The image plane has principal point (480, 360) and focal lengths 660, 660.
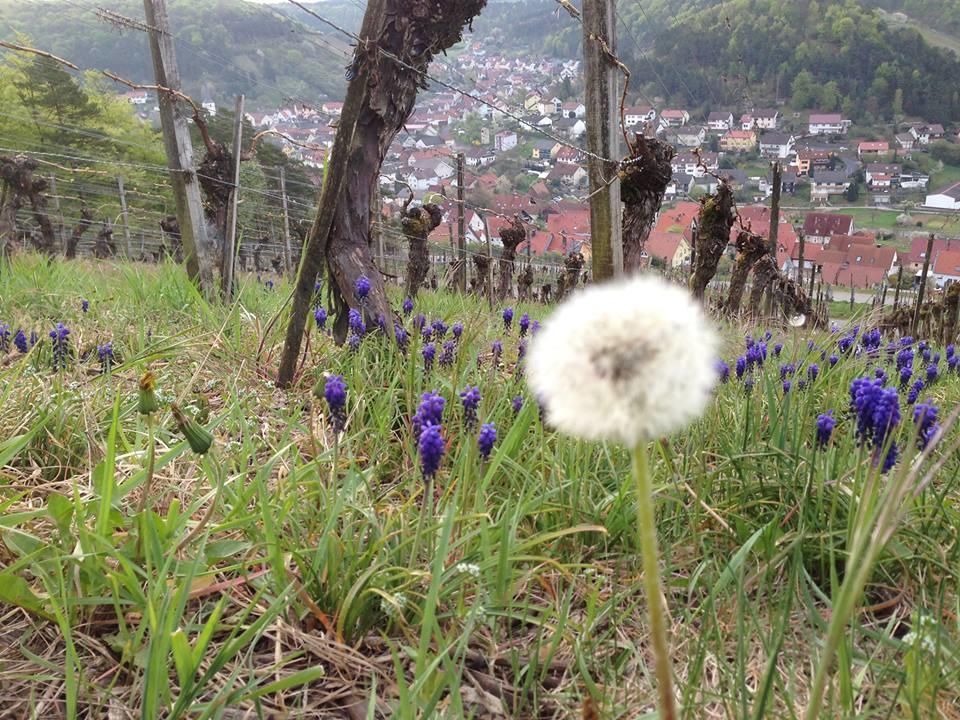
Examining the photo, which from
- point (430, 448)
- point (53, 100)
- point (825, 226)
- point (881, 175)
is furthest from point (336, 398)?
point (881, 175)

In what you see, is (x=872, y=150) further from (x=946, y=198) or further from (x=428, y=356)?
(x=428, y=356)

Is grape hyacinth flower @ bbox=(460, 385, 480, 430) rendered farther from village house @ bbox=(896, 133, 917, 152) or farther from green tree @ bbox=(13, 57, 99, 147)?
village house @ bbox=(896, 133, 917, 152)

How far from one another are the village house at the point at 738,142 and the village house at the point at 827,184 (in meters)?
9.05

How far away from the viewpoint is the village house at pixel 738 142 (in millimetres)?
67994

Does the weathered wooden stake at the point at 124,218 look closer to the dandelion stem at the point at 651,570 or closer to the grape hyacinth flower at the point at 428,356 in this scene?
the grape hyacinth flower at the point at 428,356

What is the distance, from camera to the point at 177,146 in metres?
6.76

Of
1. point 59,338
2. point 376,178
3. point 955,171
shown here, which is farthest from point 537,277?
point 955,171

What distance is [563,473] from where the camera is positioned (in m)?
2.25

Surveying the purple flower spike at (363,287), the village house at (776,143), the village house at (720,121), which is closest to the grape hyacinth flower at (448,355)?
the purple flower spike at (363,287)

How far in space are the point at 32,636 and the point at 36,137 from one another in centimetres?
4522

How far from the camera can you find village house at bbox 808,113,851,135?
84.3 metres

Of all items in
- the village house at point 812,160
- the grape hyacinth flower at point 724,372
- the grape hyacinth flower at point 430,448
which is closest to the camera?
the grape hyacinth flower at point 430,448

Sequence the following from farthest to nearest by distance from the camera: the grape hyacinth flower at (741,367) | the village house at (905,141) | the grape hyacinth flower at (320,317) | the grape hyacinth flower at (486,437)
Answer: the village house at (905,141) → the grape hyacinth flower at (320,317) → the grape hyacinth flower at (741,367) → the grape hyacinth flower at (486,437)

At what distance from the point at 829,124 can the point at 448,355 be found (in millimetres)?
98223
